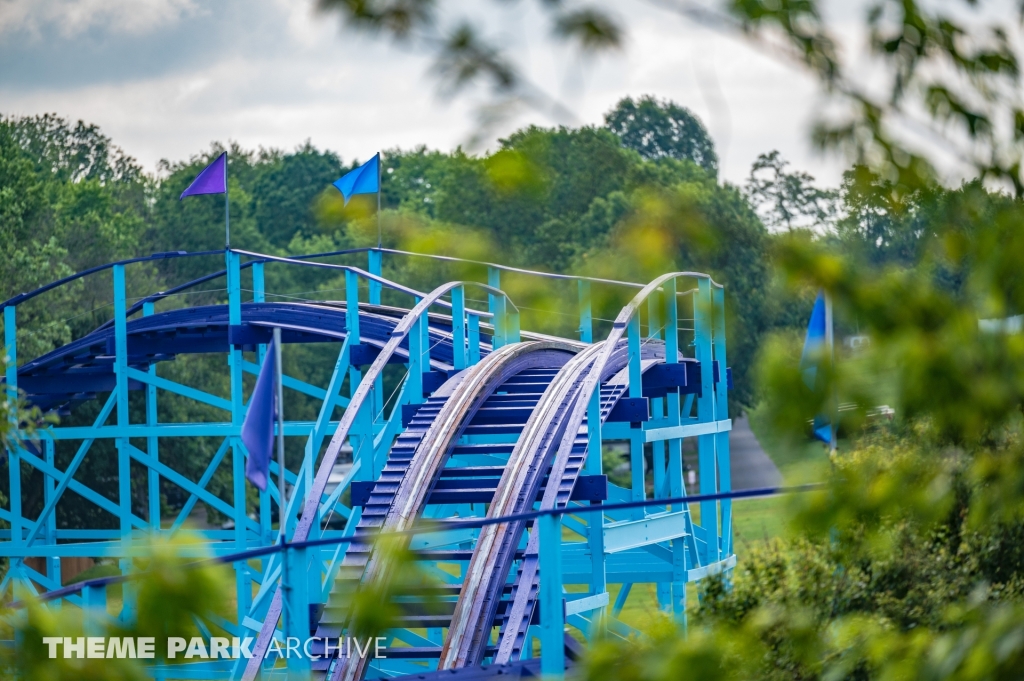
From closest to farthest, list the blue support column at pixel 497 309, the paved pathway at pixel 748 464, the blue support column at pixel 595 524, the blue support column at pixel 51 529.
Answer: the blue support column at pixel 595 524 < the blue support column at pixel 497 309 < the blue support column at pixel 51 529 < the paved pathway at pixel 748 464

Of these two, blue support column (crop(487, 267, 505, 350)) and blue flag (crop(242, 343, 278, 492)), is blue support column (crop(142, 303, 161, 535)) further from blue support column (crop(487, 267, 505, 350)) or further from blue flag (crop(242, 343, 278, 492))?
blue flag (crop(242, 343, 278, 492))

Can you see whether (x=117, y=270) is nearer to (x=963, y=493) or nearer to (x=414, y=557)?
(x=963, y=493)

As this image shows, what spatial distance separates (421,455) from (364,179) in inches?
266

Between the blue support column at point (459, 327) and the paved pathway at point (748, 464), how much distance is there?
889 inches

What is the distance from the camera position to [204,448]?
28.1 metres

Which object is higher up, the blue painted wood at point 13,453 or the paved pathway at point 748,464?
the blue painted wood at point 13,453

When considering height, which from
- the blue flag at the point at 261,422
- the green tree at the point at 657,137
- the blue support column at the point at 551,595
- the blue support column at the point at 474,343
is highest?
the green tree at the point at 657,137

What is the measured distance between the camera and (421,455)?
10.0m

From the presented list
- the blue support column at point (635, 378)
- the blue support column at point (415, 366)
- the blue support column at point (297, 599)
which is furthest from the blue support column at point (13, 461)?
the blue support column at point (297, 599)

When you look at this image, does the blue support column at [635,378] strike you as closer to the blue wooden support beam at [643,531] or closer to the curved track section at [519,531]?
the curved track section at [519,531]

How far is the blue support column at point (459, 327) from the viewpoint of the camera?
38.1 ft

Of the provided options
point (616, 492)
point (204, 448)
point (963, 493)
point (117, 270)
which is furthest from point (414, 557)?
point (204, 448)

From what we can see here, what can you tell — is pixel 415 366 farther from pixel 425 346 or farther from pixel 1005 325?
pixel 1005 325

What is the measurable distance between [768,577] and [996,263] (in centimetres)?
397
